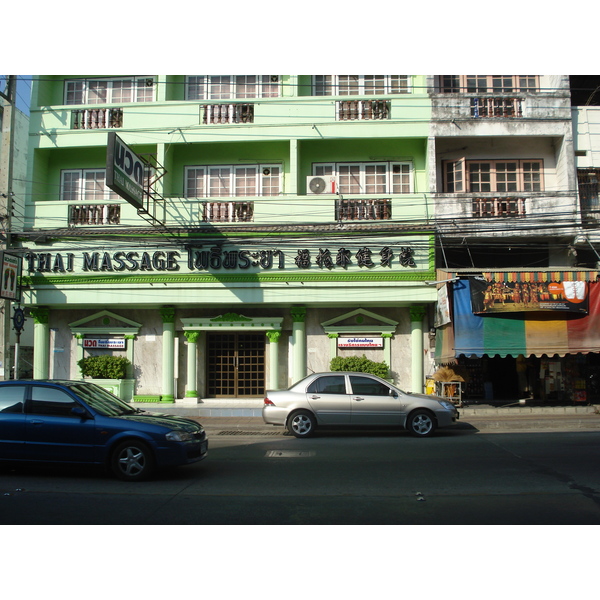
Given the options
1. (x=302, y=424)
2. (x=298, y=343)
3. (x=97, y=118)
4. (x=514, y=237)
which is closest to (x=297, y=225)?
(x=298, y=343)

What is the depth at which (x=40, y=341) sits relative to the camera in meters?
18.6

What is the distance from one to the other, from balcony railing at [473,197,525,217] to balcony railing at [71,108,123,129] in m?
11.8

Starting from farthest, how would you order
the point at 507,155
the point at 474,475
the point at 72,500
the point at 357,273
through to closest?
the point at 507,155 → the point at 357,273 → the point at 474,475 → the point at 72,500

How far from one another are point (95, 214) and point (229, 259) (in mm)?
4644

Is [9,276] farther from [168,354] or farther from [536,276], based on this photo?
[536,276]

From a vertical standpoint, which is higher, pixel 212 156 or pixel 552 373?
pixel 212 156

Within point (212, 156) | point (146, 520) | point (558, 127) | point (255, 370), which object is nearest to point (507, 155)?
point (558, 127)

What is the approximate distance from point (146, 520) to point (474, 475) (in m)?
4.92

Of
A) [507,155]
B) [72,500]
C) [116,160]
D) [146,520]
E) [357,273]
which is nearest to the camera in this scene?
[146,520]

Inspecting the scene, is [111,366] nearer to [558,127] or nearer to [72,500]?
[72,500]

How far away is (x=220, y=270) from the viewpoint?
17562mm

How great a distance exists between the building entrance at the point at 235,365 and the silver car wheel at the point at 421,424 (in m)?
7.03

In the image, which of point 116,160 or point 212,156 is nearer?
point 116,160

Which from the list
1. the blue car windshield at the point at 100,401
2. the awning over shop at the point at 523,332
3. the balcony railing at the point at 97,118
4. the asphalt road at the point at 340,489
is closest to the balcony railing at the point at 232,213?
the balcony railing at the point at 97,118
